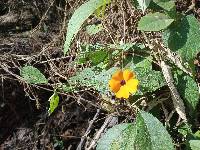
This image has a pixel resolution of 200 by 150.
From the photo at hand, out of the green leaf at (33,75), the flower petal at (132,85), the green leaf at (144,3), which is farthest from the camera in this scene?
the green leaf at (33,75)

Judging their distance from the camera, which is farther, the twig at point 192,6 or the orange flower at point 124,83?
the twig at point 192,6

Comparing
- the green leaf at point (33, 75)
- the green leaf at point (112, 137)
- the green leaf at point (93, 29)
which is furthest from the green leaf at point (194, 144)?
the green leaf at point (93, 29)

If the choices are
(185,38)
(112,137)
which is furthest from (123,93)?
(185,38)

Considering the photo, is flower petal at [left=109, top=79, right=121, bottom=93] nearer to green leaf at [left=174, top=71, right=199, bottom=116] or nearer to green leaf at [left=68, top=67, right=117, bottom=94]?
green leaf at [left=68, top=67, right=117, bottom=94]

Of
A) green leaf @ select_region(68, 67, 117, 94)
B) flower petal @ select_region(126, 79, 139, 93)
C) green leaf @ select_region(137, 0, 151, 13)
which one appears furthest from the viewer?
green leaf @ select_region(68, 67, 117, 94)

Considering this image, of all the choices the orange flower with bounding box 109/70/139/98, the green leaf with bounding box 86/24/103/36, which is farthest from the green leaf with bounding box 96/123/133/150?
the green leaf with bounding box 86/24/103/36

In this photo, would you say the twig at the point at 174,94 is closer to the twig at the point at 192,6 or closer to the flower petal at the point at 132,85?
the flower petal at the point at 132,85

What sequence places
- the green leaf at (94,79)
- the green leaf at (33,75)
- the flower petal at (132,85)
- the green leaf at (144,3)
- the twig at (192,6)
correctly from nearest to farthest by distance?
1. the green leaf at (144,3)
2. the flower petal at (132,85)
3. the green leaf at (94,79)
4. the green leaf at (33,75)
5. the twig at (192,6)

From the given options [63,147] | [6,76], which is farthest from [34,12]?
[63,147]
